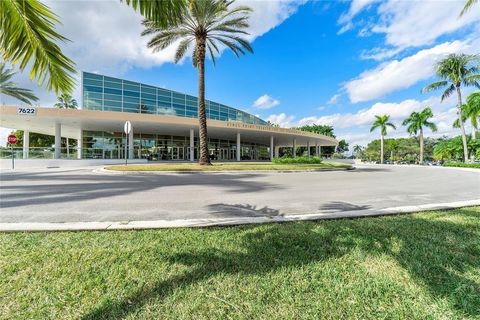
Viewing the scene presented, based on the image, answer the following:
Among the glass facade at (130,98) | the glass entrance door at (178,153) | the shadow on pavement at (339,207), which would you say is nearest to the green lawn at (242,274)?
the shadow on pavement at (339,207)

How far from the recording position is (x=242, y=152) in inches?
1977

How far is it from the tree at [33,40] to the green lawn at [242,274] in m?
2.70

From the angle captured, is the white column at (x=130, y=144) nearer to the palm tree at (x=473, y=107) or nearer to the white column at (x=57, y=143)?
the white column at (x=57, y=143)

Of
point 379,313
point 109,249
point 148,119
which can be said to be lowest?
point 379,313

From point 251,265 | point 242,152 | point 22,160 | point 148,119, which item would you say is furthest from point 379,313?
point 242,152

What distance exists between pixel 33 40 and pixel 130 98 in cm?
3338

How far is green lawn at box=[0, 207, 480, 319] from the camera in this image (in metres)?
2.48

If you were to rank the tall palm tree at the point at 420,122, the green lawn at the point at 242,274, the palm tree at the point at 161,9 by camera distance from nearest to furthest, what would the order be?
1. the green lawn at the point at 242,274
2. the palm tree at the point at 161,9
3. the tall palm tree at the point at 420,122

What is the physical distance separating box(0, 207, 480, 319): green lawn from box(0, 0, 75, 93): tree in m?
2.70

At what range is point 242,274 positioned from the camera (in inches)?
119

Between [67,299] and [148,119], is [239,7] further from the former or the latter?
[67,299]

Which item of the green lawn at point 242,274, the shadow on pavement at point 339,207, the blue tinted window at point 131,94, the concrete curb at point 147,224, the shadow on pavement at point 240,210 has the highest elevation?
the blue tinted window at point 131,94

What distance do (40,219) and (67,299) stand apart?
352 centimetres

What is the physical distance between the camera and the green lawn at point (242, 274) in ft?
8.14
